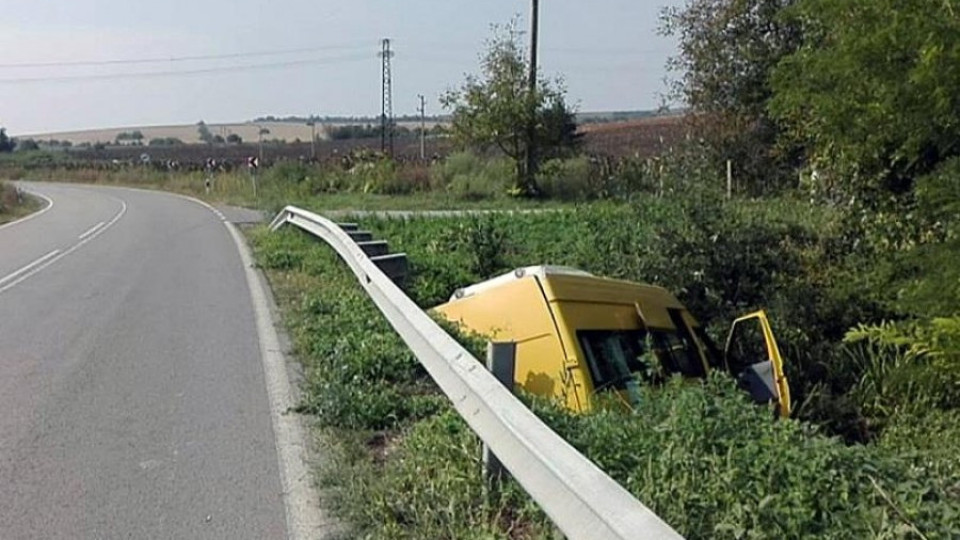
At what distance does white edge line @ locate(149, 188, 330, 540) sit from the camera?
170 inches

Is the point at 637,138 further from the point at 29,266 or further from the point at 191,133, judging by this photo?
the point at 191,133

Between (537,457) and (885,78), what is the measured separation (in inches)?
207

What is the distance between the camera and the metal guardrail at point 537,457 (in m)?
2.71

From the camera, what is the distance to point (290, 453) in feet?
17.8

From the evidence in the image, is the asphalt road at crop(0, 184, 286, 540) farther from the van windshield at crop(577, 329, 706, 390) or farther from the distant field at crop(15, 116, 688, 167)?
the distant field at crop(15, 116, 688, 167)

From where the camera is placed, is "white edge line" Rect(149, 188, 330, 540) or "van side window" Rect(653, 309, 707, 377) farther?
"van side window" Rect(653, 309, 707, 377)

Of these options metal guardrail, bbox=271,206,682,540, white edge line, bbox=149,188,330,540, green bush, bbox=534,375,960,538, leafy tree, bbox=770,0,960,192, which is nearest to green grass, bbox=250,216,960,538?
green bush, bbox=534,375,960,538

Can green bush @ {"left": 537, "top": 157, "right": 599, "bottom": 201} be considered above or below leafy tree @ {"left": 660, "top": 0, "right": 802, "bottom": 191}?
below

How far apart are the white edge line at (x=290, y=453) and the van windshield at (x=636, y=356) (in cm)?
219

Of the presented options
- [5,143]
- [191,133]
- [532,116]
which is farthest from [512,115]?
[191,133]

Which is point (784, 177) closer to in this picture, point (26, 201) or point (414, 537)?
Answer: point (414, 537)

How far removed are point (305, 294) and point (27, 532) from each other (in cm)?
697

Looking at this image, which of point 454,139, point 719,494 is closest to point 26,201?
point 454,139

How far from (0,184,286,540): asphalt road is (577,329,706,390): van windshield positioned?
240 centimetres
